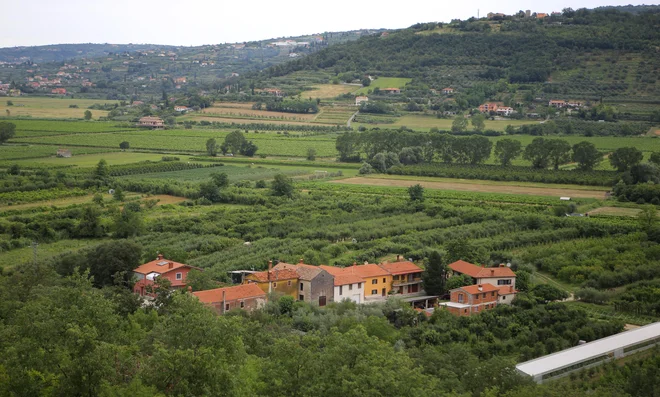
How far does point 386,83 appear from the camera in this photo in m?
115

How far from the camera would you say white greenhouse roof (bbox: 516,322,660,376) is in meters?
22.9

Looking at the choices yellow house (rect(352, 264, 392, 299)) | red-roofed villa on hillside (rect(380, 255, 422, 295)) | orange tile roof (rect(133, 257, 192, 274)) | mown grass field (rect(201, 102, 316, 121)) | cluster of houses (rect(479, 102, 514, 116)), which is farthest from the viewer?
mown grass field (rect(201, 102, 316, 121))

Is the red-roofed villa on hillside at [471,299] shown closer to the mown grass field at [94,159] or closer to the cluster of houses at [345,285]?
the cluster of houses at [345,285]

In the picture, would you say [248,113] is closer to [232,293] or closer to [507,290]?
[507,290]

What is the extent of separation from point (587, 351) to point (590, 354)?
1.08 ft

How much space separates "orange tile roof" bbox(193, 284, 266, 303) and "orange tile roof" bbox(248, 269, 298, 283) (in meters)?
1.12

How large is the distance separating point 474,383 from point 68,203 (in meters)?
34.3

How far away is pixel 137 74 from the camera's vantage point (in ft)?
618

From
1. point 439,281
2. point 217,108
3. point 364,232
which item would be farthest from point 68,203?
point 217,108

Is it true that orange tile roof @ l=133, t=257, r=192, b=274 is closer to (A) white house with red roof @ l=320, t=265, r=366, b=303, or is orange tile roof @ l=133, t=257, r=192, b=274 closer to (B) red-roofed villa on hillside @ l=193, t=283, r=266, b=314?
(B) red-roofed villa on hillside @ l=193, t=283, r=266, b=314

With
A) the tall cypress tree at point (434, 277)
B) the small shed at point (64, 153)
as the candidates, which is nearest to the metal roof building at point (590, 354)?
the tall cypress tree at point (434, 277)

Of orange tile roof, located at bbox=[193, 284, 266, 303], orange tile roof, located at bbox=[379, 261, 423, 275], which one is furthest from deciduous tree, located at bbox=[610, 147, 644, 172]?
orange tile roof, located at bbox=[193, 284, 266, 303]

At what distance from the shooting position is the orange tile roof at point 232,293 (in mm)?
28250

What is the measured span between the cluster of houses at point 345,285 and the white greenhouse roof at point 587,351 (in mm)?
5485
